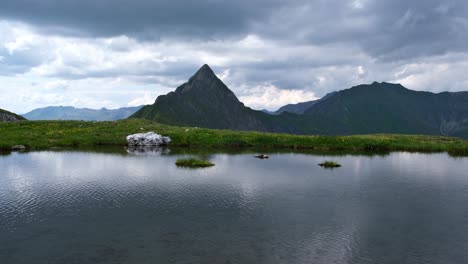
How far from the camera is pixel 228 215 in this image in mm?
38125

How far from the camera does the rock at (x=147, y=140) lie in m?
110

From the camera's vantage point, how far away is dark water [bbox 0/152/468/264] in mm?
28469

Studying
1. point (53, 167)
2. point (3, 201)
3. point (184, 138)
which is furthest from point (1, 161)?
point (184, 138)

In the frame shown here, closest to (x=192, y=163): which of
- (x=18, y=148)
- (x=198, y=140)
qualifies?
(x=198, y=140)

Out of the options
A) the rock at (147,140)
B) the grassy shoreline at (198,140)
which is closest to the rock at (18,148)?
the grassy shoreline at (198,140)

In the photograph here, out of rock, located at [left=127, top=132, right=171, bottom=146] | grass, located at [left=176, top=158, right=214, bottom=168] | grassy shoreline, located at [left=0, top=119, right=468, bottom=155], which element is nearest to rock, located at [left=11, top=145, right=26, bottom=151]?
grassy shoreline, located at [left=0, top=119, right=468, bottom=155]

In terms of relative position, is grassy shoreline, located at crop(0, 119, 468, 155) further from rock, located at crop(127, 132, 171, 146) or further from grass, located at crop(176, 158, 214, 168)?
grass, located at crop(176, 158, 214, 168)

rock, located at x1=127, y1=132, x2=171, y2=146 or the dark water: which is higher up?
rock, located at x1=127, y1=132, x2=171, y2=146

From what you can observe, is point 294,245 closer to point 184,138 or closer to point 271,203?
point 271,203

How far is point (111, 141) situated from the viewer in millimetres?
110438

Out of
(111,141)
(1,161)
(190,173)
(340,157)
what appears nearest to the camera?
(190,173)

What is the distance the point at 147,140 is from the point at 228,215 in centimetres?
7732

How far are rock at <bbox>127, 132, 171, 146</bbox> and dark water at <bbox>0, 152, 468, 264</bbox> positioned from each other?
41.3 meters

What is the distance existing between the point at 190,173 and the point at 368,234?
1400 inches
